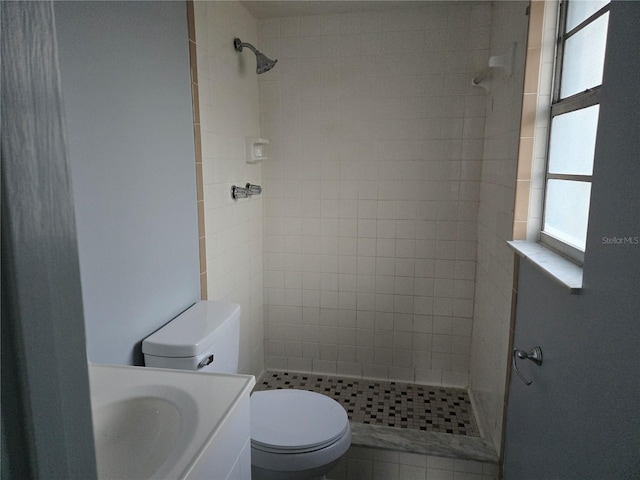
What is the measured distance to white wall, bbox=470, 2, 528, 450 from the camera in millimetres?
1839

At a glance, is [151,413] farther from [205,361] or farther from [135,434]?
[205,361]

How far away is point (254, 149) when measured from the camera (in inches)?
98.9

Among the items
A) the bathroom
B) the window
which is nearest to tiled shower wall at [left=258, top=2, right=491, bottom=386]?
the bathroom

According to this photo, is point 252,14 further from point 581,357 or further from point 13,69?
point 13,69

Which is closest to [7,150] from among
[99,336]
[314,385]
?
[99,336]

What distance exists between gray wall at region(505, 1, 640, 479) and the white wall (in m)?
0.61

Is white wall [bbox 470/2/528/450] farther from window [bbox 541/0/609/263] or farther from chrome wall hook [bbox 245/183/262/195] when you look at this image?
chrome wall hook [bbox 245/183/262/195]

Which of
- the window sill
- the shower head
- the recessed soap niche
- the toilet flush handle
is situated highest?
the shower head

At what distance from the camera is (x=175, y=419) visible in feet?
3.32

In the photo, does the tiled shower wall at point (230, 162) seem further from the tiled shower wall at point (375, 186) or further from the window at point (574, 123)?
the window at point (574, 123)

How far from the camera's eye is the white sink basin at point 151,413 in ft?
3.10

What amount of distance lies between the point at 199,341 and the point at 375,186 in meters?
1.56

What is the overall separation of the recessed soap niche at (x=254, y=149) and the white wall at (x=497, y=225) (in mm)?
1250

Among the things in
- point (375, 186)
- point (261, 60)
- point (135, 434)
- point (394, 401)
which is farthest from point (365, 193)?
point (135, 434)
